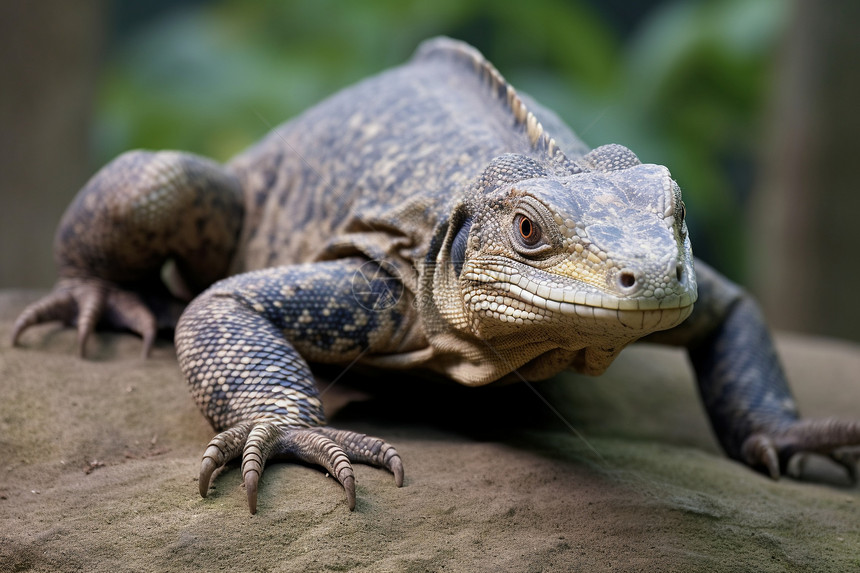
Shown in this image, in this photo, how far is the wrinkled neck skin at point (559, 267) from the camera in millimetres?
3549

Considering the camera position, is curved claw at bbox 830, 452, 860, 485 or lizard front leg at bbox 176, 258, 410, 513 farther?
curved claw at bbox 830, 452, 860, 485

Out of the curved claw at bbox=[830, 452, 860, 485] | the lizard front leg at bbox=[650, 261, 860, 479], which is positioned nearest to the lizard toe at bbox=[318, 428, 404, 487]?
the lizard front leg at bbox=[650, 261, 860, 479]

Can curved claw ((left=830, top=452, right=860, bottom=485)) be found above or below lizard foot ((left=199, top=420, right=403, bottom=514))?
below

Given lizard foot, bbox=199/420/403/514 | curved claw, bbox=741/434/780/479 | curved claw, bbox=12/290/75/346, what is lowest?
curved claw, bbox=12/290/75/346

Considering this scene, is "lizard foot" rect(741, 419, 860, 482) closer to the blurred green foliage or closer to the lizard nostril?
the lizard nostril

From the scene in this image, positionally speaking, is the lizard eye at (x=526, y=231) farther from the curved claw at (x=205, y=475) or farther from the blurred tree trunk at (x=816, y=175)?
the blurred tree trunk at (x=816, y=175)

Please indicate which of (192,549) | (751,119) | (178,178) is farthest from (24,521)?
(751,119)

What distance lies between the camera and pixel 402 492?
3.90 meters

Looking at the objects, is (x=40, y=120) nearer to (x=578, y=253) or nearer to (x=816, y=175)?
(x=578, y=253)

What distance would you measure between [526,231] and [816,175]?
30.9ft

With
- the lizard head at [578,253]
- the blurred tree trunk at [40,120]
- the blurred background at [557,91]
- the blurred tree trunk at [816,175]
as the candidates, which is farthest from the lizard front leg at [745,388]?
the blurred tree trunk at [40,120]

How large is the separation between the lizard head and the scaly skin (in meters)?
0.01

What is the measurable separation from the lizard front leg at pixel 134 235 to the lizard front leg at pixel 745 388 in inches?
139

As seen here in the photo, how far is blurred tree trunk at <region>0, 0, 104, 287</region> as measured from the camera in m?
10.2
